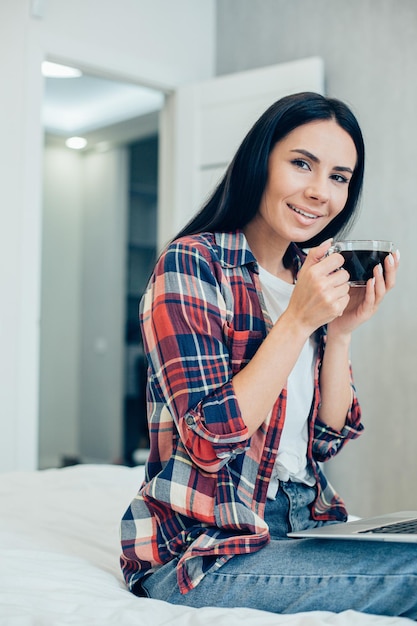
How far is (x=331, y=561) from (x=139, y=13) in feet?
11.2

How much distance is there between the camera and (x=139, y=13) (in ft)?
12.9

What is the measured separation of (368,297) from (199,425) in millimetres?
400

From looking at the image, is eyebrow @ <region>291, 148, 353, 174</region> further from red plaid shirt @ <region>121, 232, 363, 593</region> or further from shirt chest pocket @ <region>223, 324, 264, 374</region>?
shirt chest pocket @ <region>223, 324, 264, 374</region>

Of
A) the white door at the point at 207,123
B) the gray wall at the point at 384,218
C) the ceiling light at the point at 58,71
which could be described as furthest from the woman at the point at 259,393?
the ceiling light at the point at 58,71

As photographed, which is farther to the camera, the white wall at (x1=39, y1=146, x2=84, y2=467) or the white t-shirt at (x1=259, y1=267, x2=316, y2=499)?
the white wall at (x1=39, y1=146, x2=84, y2=467)

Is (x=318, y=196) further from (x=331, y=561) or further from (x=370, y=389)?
(x=370, y=389)

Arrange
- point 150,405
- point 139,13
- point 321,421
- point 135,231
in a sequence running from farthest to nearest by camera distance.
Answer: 1. point 135,231
2. point 139,13
3. point 321,421
4. point 150,405

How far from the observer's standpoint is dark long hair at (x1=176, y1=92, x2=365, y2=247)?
54.8 inches

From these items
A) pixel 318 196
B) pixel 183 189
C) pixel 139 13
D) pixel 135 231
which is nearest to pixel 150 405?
pixel 318 196

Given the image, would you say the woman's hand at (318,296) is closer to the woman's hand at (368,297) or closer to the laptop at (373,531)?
the woman's hand at (368,297)

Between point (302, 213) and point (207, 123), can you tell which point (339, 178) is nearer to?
point (302, 213)

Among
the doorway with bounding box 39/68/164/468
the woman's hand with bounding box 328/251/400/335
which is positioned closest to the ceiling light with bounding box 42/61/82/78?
the doorway with bounding box 39/68/164/468

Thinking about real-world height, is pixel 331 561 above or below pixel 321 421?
below

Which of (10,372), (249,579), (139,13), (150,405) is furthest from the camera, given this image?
(139,13)
